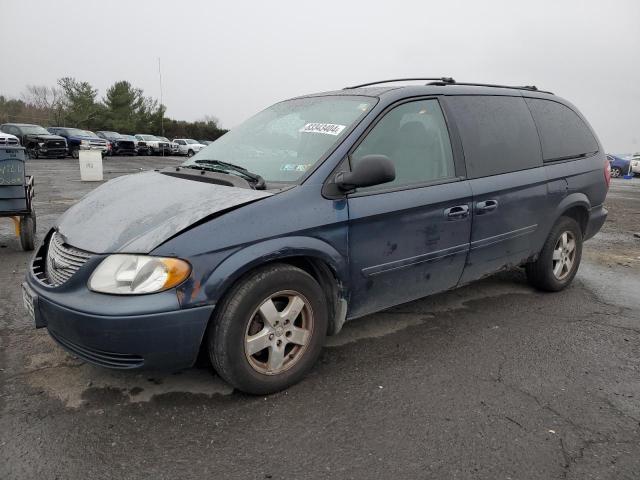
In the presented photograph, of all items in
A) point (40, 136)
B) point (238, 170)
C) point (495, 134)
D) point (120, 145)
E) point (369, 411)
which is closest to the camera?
point (369, 411)

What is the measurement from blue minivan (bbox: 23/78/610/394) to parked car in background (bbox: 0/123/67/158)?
2570cm

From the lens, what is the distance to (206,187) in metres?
2.90

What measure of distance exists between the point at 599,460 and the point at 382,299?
1.43 m

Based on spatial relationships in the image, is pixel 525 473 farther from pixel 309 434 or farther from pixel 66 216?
pixel 66 216

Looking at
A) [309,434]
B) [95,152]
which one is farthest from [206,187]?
[95,152]

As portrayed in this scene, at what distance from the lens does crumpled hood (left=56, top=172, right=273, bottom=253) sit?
2.47 m

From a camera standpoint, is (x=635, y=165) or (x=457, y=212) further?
(x=635, y=165)

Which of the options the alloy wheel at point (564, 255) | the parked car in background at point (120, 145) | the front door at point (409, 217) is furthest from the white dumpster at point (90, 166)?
the parked car in background at point (120, 145)

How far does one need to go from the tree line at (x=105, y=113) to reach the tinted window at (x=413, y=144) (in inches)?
1769

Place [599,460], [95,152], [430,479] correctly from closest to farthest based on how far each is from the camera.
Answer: [430,479]
[599,460]
[95,152]

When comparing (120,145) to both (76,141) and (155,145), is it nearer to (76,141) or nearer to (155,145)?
(155,145)

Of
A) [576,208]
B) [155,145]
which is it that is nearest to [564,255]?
[576,208]

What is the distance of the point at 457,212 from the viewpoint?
3.43 m

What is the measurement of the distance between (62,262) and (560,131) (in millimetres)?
4178
